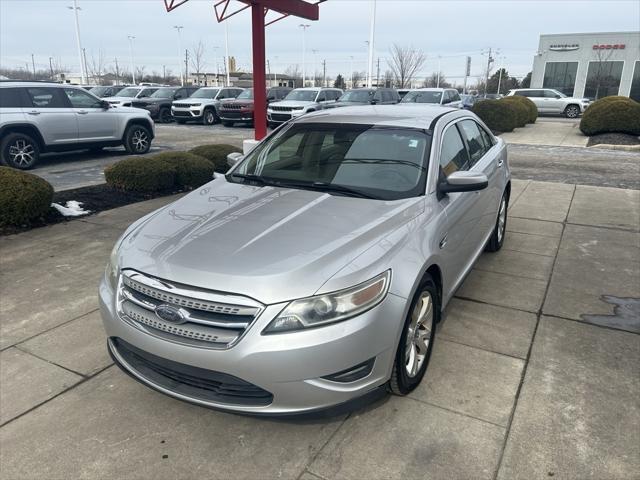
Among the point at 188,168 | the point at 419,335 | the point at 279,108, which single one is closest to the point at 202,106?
the point at 279,108

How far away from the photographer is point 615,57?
140 ft

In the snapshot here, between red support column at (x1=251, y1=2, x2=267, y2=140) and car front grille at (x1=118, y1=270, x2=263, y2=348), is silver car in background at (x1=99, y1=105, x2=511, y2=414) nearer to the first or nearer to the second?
car front grille at (x1=118, y1=270, x2=263, y2=348)

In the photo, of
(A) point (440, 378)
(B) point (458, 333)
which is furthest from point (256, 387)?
(B) point (458, 333)

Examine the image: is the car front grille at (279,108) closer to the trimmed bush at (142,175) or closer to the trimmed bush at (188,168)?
the trimmed bush at (188,168)

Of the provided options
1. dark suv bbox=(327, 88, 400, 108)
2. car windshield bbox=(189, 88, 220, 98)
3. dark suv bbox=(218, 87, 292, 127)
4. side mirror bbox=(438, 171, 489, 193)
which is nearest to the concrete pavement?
side mirror bbox=(438, 171, 489, 193)

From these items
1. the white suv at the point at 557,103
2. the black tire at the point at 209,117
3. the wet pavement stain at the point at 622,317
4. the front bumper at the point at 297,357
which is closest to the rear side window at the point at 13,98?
the front bumper at the point at 297,357

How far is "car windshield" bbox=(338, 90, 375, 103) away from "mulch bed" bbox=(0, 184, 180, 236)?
12.9 metres

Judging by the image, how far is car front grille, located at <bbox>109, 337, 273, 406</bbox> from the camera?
243cm

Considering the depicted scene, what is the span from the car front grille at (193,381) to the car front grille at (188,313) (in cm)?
15

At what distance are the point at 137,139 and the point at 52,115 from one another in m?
2.31

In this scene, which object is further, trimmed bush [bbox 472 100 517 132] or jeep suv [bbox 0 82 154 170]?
trimmed bush [bbox 472 100 517 132]

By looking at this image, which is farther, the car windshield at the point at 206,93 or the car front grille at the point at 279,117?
the car windshield at the point at 206,93

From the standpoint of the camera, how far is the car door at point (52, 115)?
10.8 m

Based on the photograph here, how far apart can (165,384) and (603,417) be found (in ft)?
8.09
